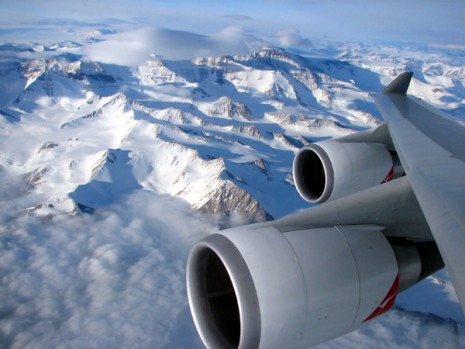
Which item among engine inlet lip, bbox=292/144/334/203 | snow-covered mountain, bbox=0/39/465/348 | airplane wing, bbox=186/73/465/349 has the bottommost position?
snow-covered mountain, bbox=0/39/465/348

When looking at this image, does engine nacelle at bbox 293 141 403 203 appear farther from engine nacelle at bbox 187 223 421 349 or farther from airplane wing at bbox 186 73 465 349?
engine nacelle at bbox 187 223 421 349

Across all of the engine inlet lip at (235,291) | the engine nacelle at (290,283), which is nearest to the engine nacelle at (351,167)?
the engine nacelle at (290,283)

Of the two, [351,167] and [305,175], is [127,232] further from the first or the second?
[351,167]

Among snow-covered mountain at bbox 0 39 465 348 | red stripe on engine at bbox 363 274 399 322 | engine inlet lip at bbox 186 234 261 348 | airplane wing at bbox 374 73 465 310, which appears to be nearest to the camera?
airplane wing at bbox 374 73 465 310

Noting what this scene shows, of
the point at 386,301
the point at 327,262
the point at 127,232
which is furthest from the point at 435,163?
the point at 127,232

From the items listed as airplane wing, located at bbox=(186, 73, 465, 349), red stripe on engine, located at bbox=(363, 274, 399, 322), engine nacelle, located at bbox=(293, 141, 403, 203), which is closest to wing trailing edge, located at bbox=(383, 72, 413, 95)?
engine nacelle, located at bbox=(293, 141, 403, 203)

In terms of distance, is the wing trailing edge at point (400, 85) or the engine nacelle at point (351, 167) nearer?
the engine nacelle at point (351, 167)

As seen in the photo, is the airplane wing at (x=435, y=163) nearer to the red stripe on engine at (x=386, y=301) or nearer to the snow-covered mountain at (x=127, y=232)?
the red stripe on engine at (x=386, y=301)
